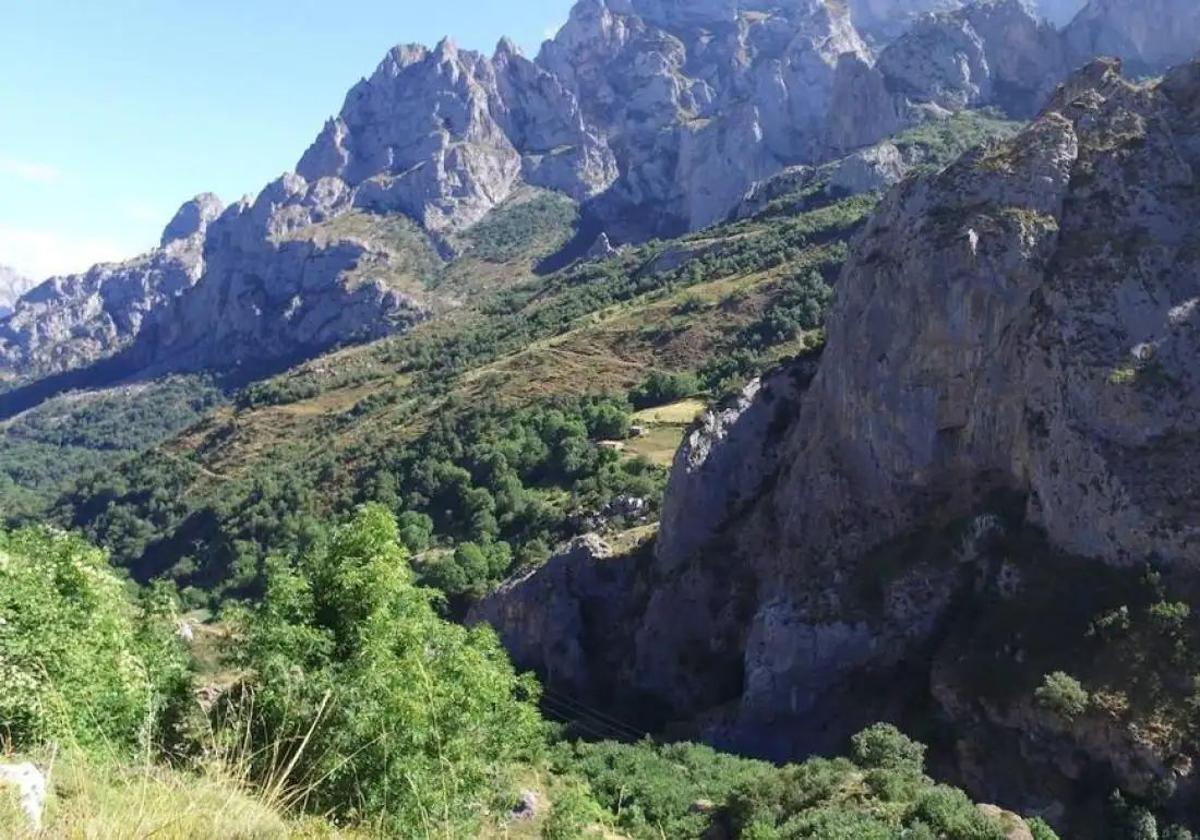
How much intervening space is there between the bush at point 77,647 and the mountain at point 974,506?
22.5 m

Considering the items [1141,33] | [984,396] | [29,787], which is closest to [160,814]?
[29,787]

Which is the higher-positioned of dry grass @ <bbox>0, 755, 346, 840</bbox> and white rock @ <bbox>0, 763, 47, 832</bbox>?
dry grass @ <bbox>0, 755, 346, 840</bbox>

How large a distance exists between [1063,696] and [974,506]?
9739mm

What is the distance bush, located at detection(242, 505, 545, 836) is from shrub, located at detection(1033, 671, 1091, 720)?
1618 cm

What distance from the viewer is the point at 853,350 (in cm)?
3819

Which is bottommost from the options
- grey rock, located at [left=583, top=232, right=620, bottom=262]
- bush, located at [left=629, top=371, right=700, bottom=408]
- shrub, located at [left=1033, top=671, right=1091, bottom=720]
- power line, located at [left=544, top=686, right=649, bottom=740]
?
power line, located at [left=544, top=686, right=649, bottom=740]

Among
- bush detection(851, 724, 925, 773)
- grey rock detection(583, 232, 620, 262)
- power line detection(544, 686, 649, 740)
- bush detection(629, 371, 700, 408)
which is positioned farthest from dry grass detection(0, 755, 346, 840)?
grey rock detection(583, 232, 620, 262)

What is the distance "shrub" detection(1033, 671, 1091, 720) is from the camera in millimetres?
25031

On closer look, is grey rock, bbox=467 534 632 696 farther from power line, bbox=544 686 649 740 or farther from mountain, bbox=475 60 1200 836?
power line, bbox=544 686 649 740

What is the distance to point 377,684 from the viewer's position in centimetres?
1159

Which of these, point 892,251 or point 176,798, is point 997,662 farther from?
point 176,798

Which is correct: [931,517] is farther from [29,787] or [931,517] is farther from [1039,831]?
[29,787]

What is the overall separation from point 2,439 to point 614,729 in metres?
177

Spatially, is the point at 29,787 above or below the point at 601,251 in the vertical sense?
below
